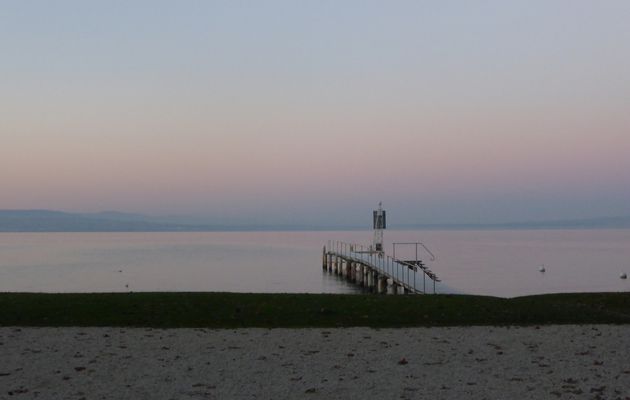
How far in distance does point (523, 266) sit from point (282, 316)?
64.4 m

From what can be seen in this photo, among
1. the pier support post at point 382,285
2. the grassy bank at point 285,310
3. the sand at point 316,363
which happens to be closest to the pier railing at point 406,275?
the pier support post at point 382,285

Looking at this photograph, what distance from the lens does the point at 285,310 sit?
16719 millimetres

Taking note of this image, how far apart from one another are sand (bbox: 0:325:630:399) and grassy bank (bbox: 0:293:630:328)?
1.25 m

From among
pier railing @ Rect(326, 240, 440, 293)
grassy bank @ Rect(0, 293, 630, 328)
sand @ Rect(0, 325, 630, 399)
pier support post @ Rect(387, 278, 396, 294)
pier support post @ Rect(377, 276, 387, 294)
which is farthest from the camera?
pier support post @ Rect(377, 276, 387, 294)

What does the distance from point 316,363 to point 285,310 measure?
20.5ft

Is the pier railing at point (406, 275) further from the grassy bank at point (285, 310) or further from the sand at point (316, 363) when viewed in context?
the sand at point (316, 363)

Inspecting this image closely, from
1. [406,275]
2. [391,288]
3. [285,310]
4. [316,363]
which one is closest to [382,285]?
[391,288]

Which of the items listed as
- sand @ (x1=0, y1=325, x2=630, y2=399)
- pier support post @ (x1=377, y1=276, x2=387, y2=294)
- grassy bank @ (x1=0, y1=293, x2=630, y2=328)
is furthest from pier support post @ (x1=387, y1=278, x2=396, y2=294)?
sand @ (x1=0, y1=325, x2=630, y2=399)

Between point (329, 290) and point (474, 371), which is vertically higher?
point (474, 371)

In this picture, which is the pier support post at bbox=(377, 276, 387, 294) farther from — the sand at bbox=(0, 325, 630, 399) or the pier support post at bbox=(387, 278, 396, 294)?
the sand at bbox=(0, 325, 630, 399)

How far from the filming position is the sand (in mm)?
8820

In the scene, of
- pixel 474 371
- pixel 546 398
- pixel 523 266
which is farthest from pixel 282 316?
pixel 523 266

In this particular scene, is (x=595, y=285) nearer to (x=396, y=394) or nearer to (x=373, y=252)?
(x=373, y=252)

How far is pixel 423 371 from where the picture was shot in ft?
32.7
